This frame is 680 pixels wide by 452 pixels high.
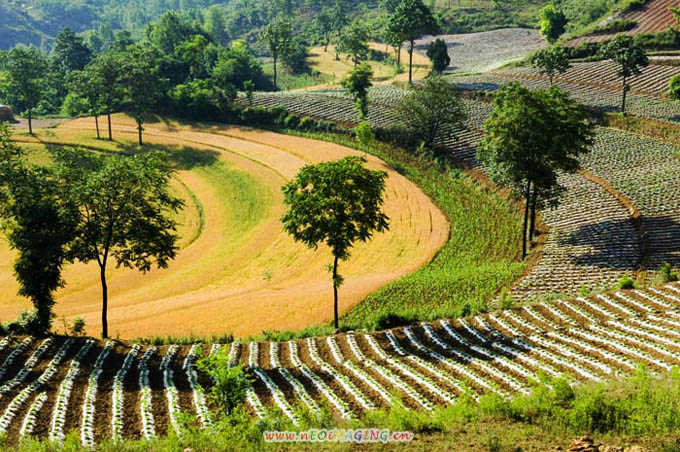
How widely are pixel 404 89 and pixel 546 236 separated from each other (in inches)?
2342

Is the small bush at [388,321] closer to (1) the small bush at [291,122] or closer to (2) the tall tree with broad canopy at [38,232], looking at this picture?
(2) the tall tree with broad canopy at [38,232]

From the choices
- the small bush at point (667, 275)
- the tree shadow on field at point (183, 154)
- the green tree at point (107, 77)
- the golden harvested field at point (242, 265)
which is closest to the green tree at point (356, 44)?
the green tree at point (107, 77)

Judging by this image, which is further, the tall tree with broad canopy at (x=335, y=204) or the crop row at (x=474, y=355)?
the tall tree with broad canopy at (x=335, y=204)

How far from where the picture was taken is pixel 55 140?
312 ft

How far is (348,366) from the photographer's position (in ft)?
97.6

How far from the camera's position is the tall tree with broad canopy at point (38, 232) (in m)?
34.2

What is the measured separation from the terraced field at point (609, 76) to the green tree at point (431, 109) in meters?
24.9

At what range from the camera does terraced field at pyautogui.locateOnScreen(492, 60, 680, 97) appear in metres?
86.4

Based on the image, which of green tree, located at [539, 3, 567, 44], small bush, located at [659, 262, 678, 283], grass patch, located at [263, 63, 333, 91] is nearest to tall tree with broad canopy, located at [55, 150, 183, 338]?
small bush, located at [659, 262, 678, 283]

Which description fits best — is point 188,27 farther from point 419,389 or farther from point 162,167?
point 419,389

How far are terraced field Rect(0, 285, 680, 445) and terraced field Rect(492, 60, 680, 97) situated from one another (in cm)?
6038

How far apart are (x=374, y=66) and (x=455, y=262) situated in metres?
111

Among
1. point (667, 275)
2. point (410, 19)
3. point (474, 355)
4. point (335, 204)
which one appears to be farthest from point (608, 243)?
point (410, 19)

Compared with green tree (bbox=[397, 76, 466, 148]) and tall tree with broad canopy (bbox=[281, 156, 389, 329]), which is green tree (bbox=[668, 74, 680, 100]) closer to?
green tree (bbox=[397, 76, 466, 148])
